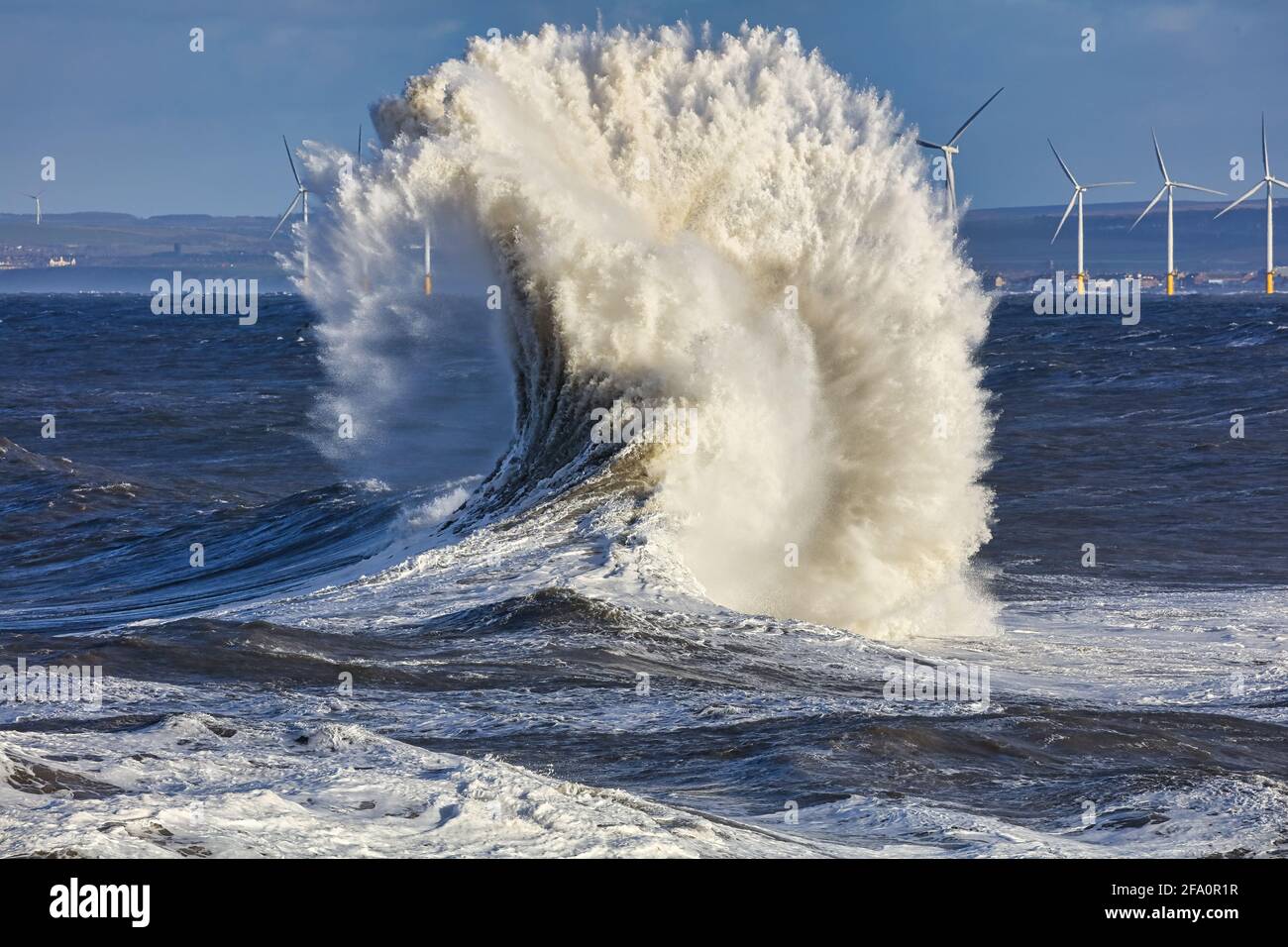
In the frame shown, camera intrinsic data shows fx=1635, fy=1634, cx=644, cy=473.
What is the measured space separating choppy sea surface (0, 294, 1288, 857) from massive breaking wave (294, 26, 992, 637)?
1.12 m

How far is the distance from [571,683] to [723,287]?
762 centimetres

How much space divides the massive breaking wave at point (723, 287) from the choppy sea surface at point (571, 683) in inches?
44.2

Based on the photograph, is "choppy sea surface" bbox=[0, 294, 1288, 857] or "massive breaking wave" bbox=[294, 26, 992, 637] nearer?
"choppy sea surface" bbox=[0, 294, 1288, 857]

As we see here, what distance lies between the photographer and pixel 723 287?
18172 mm

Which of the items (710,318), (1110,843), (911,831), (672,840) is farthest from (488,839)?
(710,318)

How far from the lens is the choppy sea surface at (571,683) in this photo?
7812 millimetres

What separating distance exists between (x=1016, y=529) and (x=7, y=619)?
14.6 meters

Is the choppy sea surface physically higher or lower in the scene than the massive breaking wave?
lower

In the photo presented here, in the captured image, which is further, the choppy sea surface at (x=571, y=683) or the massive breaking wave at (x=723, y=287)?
the massive breaking wave at (x=723, y=287)

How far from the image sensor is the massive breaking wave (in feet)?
57.3

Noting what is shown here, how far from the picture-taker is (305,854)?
6.78m

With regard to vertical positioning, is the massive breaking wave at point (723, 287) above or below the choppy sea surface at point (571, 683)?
above

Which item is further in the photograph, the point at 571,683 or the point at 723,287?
the point at 723,287
